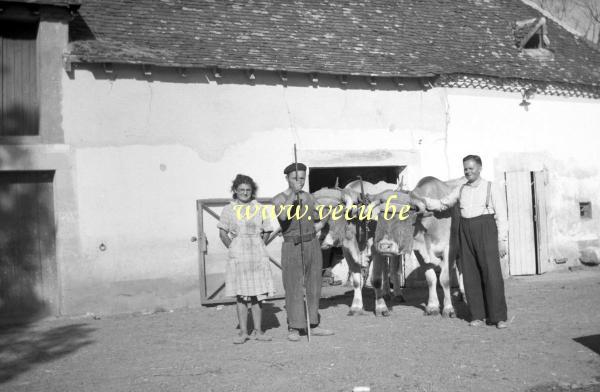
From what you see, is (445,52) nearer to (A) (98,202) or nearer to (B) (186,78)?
(B) (186,78)

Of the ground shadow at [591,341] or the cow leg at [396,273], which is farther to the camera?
the cow leg at [396,273]

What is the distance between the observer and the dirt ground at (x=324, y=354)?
5516 mm

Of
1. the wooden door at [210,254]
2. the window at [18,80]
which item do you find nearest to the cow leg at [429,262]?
the wooden door at [210,254]

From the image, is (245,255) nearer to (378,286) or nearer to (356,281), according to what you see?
(356,281)

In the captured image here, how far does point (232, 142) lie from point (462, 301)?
484cm

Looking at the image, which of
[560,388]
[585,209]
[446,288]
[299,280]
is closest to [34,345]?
[299,280]

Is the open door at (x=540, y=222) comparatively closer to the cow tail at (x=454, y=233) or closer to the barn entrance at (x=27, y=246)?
the cow tail at (x=454, y=233)

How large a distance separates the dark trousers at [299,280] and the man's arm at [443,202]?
5.94 ft

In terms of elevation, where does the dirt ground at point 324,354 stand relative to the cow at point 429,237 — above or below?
below

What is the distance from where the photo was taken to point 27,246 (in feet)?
31.9

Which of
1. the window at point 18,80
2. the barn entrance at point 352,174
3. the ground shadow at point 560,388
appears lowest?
the ground shadow at point 560,388

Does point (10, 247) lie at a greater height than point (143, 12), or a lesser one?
lesser

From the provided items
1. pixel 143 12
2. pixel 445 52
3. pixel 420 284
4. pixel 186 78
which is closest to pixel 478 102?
pixel 445 52

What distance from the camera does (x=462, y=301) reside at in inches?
385
